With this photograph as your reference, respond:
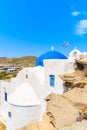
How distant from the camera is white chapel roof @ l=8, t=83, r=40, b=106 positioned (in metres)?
19.0

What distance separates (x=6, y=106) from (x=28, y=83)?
5.58m

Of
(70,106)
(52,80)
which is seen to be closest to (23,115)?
(52,80)

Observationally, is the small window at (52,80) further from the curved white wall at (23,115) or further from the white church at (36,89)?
the curved white wall at (23,115)

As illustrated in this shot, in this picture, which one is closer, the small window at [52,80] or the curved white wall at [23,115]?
the small window at [52,80]

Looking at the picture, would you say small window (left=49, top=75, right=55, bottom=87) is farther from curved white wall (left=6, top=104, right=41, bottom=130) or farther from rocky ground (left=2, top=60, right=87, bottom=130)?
curved white wall (left=6, top=104, right=41, bottom=130)

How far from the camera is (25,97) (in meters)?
19.4

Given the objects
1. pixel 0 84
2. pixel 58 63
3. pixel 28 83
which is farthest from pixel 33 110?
pixel 0 84

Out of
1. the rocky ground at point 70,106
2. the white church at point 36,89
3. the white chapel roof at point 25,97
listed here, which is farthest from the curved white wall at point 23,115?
the rocky ground at point 70,106

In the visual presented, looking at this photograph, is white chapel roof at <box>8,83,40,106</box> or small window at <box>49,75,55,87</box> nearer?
small window at <box>49,75,55,87</box>

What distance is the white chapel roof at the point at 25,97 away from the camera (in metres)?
19.0

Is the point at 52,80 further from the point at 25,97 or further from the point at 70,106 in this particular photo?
the point at 70,106

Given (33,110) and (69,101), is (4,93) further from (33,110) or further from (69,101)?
(69,101)

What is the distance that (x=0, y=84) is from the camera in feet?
84.3

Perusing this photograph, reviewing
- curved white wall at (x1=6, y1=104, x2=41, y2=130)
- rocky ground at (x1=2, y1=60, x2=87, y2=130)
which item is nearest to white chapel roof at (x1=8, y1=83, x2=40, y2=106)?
curved white wall at (x1=6, y1=104, x2=41, y2=130)
